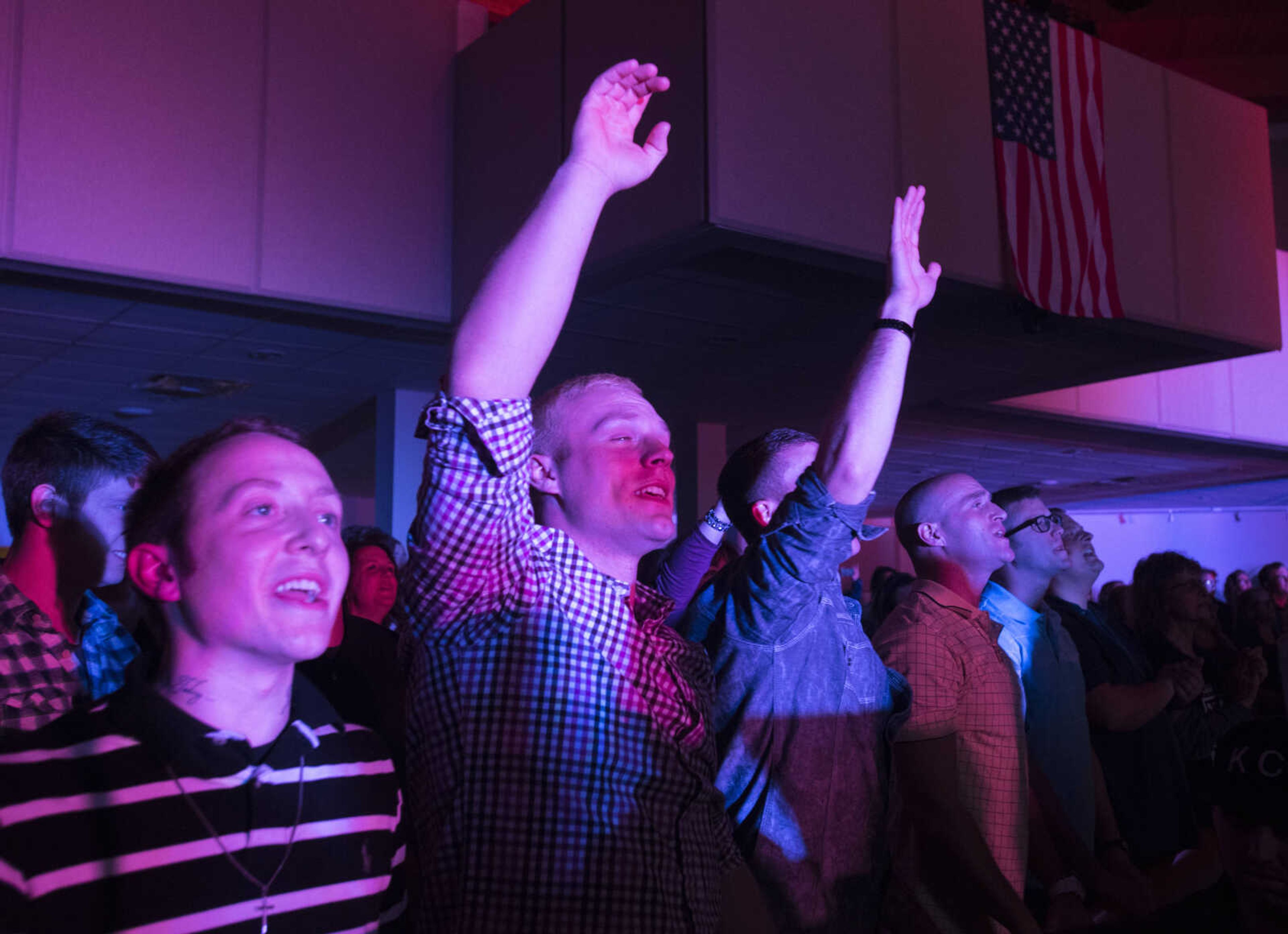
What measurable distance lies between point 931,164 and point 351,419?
590 cm

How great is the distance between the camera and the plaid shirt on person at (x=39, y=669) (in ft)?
5.85

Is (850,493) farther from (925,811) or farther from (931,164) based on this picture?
(931,164)

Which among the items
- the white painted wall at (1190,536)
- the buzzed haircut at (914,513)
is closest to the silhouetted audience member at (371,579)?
the buzzed haircut at (914,513)

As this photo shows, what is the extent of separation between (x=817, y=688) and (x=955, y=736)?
54 centimetres

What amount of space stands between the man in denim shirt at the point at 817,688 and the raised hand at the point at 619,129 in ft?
1.88

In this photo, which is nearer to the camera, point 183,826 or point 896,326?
point 183,826

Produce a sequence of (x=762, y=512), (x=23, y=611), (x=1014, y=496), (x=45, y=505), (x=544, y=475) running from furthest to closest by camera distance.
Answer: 1. (x=1014, y=496)
2. (x=762, y=512)
3. (x=45, y=505)
4. (x=23, y=611)
5. (x=544, y=475)

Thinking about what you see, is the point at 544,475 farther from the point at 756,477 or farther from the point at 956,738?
the point at 956,738

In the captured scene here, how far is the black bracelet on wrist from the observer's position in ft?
6.36

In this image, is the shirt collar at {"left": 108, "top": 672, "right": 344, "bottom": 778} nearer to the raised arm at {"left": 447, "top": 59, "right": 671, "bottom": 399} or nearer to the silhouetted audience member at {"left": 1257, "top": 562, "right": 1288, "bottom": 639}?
the raised arm at {"left": 447, "top": 59, "right": 671, "bottom": 399}

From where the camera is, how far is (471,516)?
1.37 m

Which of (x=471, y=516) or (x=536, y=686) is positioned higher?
(x=471, y=516)

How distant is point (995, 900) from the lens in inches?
78.0

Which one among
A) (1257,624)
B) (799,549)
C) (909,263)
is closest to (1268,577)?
(1257,624)
